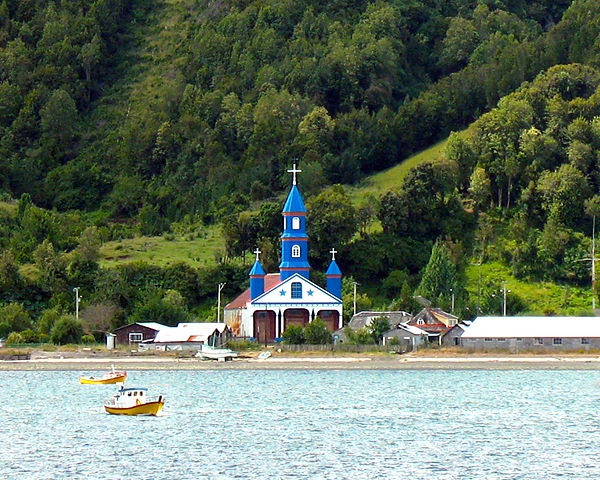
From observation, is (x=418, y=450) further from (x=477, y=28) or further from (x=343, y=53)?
(x=477, y=28)

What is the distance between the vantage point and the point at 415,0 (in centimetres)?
19662

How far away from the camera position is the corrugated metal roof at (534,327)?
335 ft

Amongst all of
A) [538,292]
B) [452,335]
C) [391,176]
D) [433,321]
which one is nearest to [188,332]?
[433,321]

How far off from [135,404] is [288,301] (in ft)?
150

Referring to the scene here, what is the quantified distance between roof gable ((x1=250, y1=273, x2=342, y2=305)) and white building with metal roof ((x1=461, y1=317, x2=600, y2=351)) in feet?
51.5

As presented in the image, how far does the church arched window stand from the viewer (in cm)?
11744

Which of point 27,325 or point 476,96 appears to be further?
point 476,96

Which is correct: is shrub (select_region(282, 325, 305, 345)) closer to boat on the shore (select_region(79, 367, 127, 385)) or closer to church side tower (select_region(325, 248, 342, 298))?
church side tower (select_region(325, 248, 342, 298))

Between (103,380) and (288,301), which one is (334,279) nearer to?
(288,301)

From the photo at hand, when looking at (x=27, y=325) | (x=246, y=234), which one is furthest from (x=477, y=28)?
(x=27, y=325)

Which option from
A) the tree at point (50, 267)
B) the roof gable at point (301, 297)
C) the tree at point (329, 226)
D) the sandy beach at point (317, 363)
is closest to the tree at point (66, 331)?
the sandy beach at point (317, 363)

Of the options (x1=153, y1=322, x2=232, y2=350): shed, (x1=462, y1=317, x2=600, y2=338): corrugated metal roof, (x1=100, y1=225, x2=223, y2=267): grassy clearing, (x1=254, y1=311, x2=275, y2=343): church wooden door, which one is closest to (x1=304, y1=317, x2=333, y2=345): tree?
(x1=153, y1=322, x2=232, y2=350): shed

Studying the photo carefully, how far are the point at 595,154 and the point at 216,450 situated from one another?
276ft

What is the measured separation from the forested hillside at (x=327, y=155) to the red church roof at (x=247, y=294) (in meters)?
4.42
